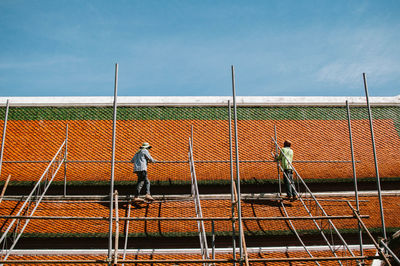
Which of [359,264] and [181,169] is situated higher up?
[181,169]

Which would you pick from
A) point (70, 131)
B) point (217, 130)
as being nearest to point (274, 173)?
point (217, 130)

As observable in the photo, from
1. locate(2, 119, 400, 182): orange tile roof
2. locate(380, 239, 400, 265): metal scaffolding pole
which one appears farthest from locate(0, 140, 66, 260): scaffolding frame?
locate(380, 239, 400, 265): metal scaffolding pole

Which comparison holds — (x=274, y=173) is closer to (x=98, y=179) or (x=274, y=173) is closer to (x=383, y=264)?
(x=383, y=264)

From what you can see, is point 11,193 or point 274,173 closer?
point 11,193

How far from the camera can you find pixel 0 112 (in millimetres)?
12492

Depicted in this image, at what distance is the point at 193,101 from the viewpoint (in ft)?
42.9

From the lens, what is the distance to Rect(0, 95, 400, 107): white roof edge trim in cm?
1278

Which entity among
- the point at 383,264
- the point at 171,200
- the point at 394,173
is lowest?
the point at 383,264

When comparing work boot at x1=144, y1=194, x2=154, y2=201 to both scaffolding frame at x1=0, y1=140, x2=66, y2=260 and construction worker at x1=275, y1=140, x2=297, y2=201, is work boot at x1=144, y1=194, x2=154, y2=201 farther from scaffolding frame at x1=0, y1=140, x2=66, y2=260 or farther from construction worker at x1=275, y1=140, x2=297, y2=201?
construction worker at x1=275, y1=140, x2=297, y2=201

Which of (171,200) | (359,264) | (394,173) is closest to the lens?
(359,264)

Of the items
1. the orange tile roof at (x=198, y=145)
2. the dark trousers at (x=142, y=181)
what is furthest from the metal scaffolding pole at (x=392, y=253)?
the dark trousers at (x=142, y=181)

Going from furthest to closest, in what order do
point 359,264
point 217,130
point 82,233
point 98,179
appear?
point 217,130
point 98,179
point 82,233
point 359,264

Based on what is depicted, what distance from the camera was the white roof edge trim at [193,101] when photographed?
12781 mm

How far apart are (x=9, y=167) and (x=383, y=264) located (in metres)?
10.3
